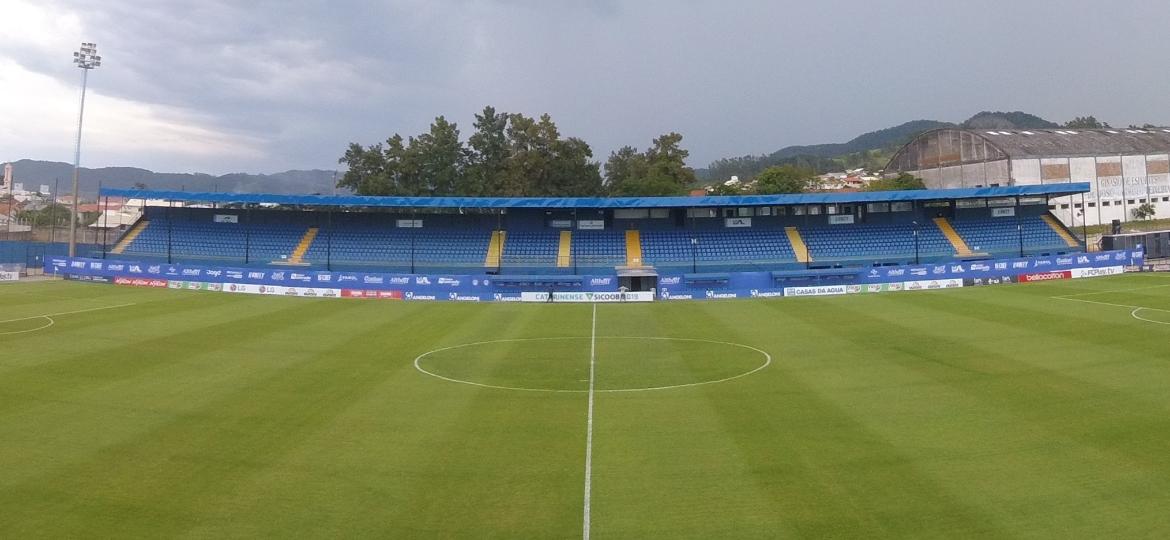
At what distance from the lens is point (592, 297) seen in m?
45.8

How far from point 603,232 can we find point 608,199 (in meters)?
4.42

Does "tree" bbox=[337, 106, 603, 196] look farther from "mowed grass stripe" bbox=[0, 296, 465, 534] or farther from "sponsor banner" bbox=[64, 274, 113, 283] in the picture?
"mowed grass stripe" bbox=[0, 296, 465, 534]

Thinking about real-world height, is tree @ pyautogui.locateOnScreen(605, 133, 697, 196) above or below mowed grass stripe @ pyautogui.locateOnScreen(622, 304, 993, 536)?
above

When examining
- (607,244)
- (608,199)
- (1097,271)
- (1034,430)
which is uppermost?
(608,199)

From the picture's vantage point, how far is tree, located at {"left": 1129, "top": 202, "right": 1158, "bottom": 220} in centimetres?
8569

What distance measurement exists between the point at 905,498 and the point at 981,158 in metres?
93.3

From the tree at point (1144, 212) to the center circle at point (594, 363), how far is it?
85.5 m

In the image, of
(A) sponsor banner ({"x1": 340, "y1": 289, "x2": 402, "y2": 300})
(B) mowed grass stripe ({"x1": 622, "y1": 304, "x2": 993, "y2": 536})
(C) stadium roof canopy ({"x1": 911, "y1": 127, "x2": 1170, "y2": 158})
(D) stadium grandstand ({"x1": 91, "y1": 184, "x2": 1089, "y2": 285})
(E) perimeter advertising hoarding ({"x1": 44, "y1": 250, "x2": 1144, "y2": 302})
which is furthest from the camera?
(C) stadium roof canopy ({"x1": 911, "y1": 127, "x2": 1170, "y2": 158})

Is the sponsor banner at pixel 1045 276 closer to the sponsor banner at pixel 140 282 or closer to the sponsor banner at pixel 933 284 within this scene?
the sponsor banner at pixel 933 284

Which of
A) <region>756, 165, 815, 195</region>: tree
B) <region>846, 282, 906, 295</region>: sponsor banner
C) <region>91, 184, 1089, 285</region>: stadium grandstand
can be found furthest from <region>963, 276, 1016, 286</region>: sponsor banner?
<region>756, 165, 815, 195</region>: tree

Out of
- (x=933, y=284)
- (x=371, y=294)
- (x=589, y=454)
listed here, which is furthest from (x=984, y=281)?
(x=589, y=454)

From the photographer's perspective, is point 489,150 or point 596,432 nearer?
point 596,432

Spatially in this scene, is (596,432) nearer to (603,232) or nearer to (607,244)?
(607,244)

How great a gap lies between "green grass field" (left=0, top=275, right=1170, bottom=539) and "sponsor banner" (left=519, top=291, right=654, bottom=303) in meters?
15.7
